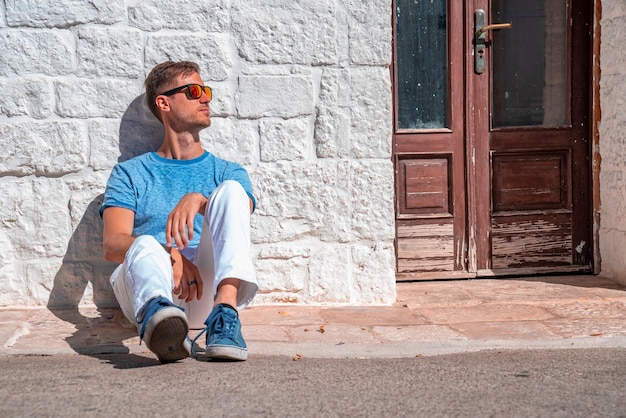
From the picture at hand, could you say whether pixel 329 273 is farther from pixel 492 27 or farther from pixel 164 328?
pixel 492 27

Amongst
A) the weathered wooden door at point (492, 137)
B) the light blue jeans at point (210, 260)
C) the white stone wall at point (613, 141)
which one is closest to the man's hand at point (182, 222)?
the light blue jeans at point (210, 260)

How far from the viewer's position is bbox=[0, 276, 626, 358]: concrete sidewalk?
3451 mm

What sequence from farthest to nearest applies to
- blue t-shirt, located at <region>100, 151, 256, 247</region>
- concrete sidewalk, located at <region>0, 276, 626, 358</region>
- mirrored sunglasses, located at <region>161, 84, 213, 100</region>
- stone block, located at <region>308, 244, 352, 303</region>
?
stone block, located at <region>308, 244, 352, 303</region> → mirrored sunglasses, located at <region>161, 84, 213, 100</region> → blue t-shirt, located at <region>100, 151, 256, 247</region> → concrete sidewalk, located at <region>0, 276, 626, 358</region>

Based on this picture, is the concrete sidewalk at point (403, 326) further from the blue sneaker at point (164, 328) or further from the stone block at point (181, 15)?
the stone block at point (181, 15)

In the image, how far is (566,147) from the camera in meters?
5.26

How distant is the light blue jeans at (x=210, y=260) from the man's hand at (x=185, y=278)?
76 millimetres

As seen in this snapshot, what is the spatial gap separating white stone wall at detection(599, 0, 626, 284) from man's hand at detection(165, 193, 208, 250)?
274 centimetres

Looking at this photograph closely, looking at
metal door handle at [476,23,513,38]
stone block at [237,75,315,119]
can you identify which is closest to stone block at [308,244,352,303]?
stone block at [237,75,315,119]

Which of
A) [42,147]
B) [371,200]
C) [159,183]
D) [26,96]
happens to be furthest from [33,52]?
[371,200]

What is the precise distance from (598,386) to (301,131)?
206cm

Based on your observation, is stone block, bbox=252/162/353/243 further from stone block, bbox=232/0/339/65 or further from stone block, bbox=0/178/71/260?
stone block, bbox=0/178/71/260

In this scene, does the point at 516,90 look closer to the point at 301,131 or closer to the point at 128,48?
the point at 301,131

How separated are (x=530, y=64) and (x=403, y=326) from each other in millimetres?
2154

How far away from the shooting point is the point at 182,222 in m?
3.30
